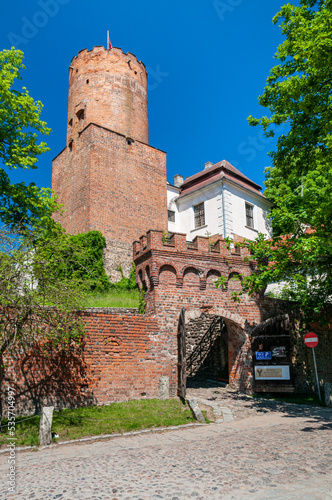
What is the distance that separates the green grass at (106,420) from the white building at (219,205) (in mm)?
16761

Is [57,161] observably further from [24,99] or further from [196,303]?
[196,303]

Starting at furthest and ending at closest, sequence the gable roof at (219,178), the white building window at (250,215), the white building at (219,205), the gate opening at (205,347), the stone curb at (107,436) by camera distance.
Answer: the white building window at (250,215), the gable roof at (219,178), the white building at (219,205), the gate opening at (205,347), the stone curb at (107,436)

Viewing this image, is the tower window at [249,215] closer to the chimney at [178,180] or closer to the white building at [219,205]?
the white building at [219,205]

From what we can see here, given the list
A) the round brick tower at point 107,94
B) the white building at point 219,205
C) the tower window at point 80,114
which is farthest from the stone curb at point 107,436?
the tower window at point 80,114

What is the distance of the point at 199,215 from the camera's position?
92.8 feet

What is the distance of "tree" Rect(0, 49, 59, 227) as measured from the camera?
39.9 feet

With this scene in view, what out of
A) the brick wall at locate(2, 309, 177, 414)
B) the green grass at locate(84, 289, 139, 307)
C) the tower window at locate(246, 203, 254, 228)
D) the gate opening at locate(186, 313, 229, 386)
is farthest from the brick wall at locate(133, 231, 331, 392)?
the tower window at locate(246, 203, 254, 228)

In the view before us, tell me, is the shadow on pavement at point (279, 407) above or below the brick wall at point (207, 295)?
below

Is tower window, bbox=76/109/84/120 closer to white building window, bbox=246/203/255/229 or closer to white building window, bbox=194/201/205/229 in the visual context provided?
white building window, bbox=194/201/205/229

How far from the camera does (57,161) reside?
28.1 meters

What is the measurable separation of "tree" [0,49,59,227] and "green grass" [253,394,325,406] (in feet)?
32.5

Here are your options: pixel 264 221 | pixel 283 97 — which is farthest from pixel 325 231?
pixel 264 221

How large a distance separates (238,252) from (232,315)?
269cm

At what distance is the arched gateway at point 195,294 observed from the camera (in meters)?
13.0
